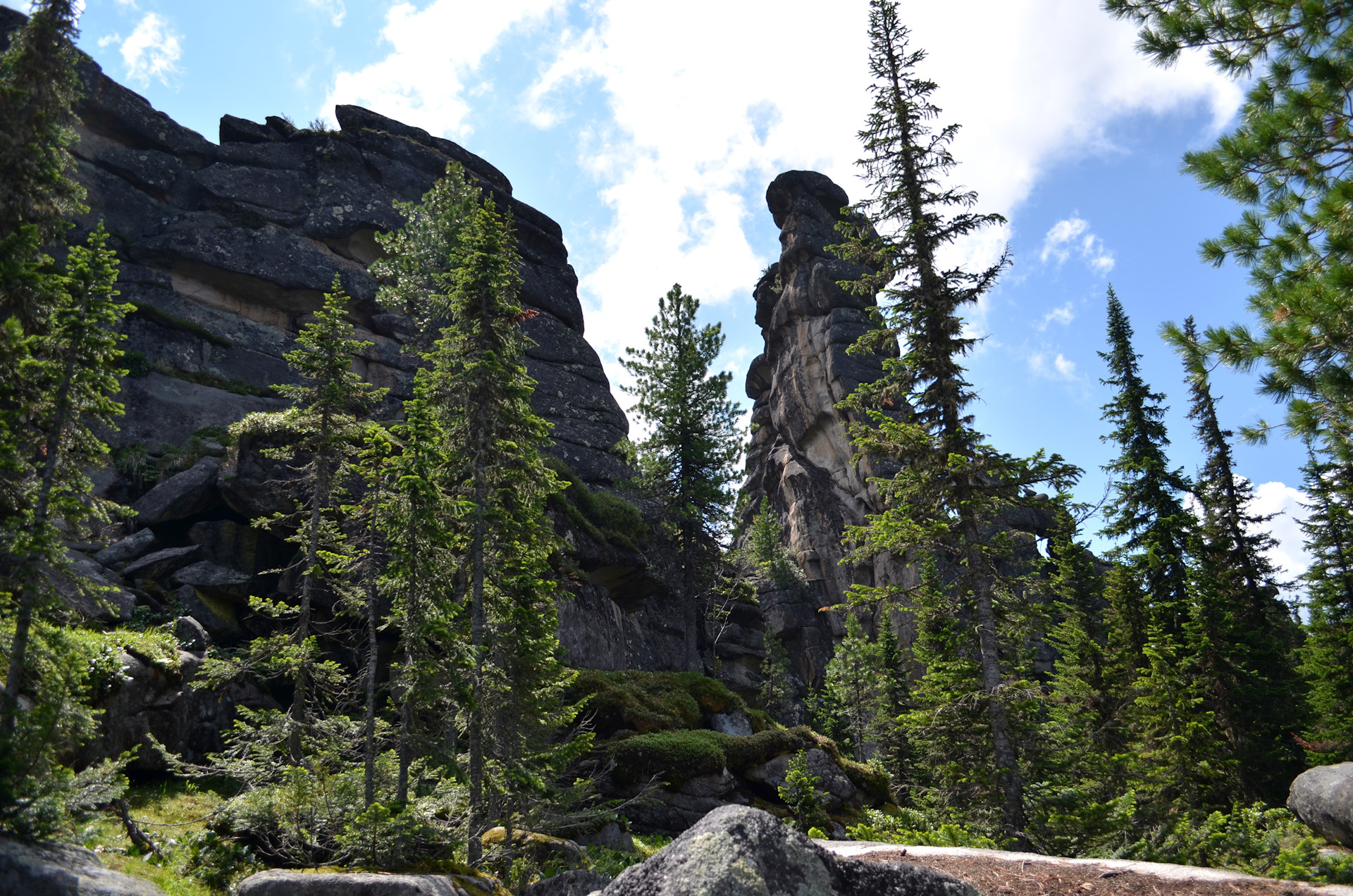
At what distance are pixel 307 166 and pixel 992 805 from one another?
50.5 metres

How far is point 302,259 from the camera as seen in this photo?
41000 mm

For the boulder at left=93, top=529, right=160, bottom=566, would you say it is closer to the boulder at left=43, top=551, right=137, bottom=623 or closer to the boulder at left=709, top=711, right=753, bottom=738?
the boulder at left=43, top=551, right=137, bottom=623

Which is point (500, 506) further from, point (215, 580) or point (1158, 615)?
point (1158, 615)

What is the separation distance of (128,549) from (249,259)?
22257 mm

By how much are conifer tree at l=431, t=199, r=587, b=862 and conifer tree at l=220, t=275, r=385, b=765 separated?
2865 mm

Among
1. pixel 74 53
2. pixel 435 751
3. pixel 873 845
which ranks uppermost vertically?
pixel 74 53

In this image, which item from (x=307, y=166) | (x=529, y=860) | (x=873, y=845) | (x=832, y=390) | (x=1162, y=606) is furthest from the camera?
(x=832, y=390)

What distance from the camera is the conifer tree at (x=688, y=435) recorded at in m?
31.4

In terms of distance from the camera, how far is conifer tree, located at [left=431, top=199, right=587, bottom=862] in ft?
52.0

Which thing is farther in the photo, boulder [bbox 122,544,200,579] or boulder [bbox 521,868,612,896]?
boulder [bbox 122,544,200,579]

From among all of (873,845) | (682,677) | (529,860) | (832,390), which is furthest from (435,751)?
(832,390)

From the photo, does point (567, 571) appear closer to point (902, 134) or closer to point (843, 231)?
point (843, 231)

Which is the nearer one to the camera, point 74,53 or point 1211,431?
point 74,53

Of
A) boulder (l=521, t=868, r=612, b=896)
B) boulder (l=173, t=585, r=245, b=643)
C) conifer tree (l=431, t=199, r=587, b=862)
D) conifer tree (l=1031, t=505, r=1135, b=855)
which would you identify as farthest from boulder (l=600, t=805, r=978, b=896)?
boulder (l=173, t=585, r=245, b=643)
